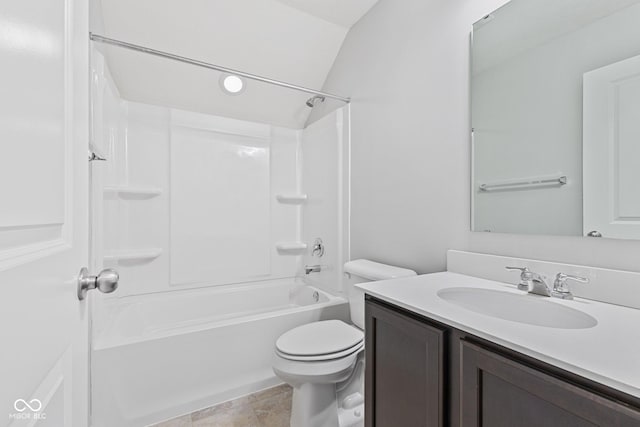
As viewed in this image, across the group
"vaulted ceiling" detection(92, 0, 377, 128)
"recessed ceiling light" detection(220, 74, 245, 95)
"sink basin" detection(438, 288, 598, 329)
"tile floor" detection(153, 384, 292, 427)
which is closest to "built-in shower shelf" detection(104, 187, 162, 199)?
"vaulted ceiling" detection(92, 0, 377, 128)

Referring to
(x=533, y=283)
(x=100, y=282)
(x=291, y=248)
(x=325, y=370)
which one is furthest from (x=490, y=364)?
(x=291, y=248)

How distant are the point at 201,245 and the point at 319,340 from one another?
142 centimetres

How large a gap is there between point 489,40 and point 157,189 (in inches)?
90.2

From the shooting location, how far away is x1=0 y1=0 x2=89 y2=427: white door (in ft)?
1.04

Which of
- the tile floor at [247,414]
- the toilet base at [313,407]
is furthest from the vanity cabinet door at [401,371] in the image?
the tile floor at [247,414]

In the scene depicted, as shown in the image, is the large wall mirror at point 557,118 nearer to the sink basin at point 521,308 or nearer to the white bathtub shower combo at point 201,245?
the sink basin at point 521,308

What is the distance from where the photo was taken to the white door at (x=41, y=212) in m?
0.32

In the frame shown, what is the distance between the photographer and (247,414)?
159 cm

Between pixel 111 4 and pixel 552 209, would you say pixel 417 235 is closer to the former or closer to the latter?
pixel 552 209

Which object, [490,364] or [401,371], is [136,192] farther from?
[490,364]

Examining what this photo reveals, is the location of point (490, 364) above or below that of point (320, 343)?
above

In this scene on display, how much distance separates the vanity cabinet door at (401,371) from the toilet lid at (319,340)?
1.08ft

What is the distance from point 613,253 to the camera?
92 cm

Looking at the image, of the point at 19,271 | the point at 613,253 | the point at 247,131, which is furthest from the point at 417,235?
the point at 247,131
